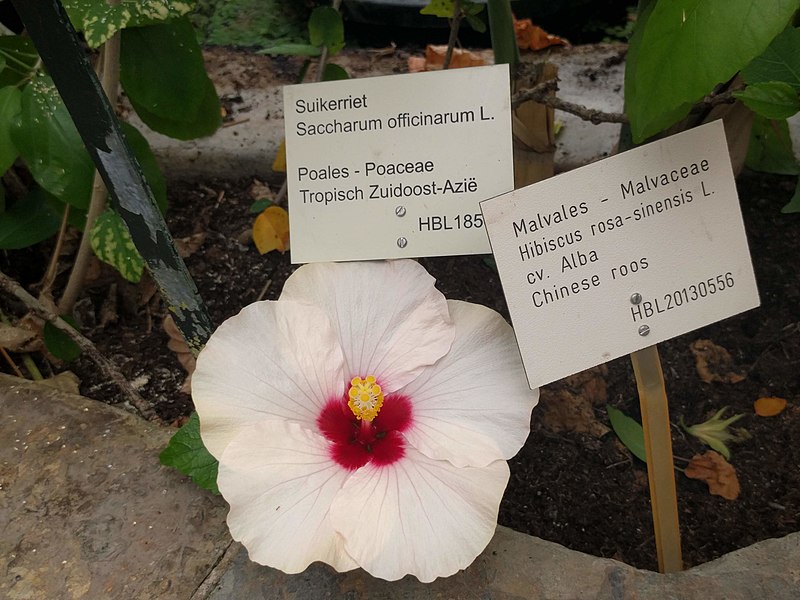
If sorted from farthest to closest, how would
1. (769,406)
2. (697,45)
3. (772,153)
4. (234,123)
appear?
(234,123), (772,153), (769,406), (697,45)

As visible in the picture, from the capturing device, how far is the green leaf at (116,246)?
907 mm

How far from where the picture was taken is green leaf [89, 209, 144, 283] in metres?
0.91

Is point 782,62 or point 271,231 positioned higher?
point 782,62

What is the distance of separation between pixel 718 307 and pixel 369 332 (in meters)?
0.36

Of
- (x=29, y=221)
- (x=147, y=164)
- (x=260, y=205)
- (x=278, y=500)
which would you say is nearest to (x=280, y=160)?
(x=260, y=205)

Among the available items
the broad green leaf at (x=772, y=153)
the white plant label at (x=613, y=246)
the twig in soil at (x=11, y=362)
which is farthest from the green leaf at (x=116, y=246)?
the broad green leaf at (x=772, y=153)

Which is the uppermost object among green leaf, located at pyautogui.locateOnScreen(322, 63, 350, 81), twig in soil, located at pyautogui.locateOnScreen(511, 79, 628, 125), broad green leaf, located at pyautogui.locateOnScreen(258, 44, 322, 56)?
broad green leaf, located at pyautogui.locateOnScreen(258, 44, 322, 56)

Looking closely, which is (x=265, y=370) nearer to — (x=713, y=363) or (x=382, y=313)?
(x=382, y=313)

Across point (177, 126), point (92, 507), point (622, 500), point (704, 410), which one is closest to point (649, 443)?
point (622, 500)

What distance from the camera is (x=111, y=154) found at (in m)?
0.72

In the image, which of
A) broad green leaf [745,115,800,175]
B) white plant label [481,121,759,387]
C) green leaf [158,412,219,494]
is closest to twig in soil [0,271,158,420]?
green leaf [158,412,219,494]

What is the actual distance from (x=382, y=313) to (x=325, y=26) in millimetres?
510

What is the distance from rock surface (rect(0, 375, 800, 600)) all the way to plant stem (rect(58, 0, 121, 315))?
1.07 feet

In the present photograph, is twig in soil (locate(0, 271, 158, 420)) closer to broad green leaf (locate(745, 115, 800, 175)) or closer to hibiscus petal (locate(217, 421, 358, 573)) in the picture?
hibiscus petal (locate(217, 421, 358, 573))
